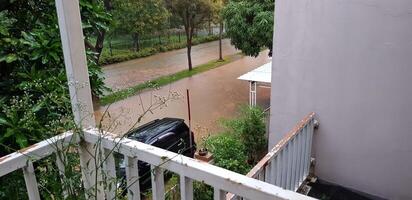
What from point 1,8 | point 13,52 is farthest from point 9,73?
point 1,8

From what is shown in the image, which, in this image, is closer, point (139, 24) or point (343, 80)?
point (343, 80)

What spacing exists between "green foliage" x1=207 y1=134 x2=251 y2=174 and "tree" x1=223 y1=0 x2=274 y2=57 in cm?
366

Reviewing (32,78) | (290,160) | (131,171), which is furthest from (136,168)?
(290,160)

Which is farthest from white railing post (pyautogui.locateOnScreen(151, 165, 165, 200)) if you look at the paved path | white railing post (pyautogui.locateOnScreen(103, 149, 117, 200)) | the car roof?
the paved path

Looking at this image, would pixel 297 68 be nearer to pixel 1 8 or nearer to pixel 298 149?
pixel 298 149

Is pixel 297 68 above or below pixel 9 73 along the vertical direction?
below

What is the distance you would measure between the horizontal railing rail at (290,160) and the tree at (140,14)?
22.5 ft

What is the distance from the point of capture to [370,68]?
8.36ft

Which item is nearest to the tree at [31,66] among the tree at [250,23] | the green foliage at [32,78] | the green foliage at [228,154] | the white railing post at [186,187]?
the green foliage at [32,78]

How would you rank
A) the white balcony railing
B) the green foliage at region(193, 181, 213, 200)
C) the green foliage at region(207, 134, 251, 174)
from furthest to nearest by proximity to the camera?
the green foliage at region(207, 134, 251, 174) → the green foliage at region(193, 181, 213, 200) → the white balcony railing

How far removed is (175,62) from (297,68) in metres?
11.7

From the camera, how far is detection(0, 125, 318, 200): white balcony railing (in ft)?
2.87

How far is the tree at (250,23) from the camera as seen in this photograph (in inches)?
Result: 292

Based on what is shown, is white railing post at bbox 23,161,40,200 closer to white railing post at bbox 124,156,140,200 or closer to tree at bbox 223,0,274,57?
white railing post at bbox 124,156,140,200
